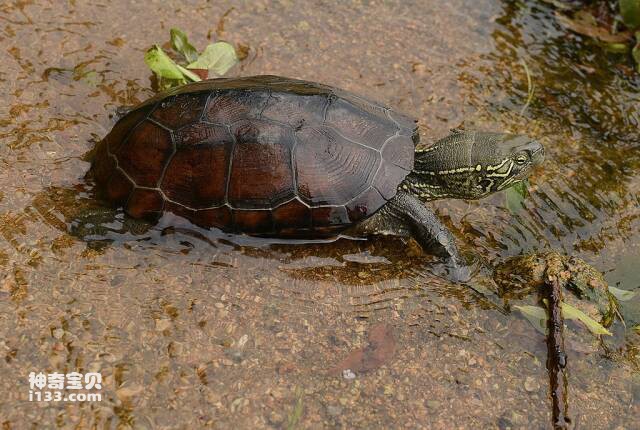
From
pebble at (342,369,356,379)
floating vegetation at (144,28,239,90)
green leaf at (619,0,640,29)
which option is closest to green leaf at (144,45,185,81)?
floating vegetation at (144,28,239,90)

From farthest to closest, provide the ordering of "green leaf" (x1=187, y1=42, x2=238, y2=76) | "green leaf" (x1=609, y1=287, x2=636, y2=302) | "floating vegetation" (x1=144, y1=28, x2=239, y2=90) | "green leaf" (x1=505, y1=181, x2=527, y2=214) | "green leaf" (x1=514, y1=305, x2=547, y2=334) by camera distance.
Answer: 1. "green leaf" (x1=187, y1=42, x2=238, y2=76)
2. "floating vegetation" (x1=144, y1=28, x2=239, y2=90)
3. "green leaf" (x1=505, y1=181, x2=527, y2=214)
4. "green leaf" (x1=609, y1=287, x2=636, y2=302)
5. "green leaf" (x1=514, y1=305, x2=547, y2=334)

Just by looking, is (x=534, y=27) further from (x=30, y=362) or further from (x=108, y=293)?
(x=30, y=362)

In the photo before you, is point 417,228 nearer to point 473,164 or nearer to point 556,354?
point 473,164

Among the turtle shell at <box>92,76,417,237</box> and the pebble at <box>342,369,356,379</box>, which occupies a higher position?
the turtle shell at <box>92,76,417,237</box>

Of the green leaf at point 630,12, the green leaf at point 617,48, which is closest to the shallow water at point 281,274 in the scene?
the green leaf at point 617,48

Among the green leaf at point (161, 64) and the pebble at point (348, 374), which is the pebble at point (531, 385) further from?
the green leaf at point (161, 64)

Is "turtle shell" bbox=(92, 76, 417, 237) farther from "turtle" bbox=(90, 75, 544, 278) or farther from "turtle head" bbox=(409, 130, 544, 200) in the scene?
"turtle head" bbox=(409, 130, 544, 200)
